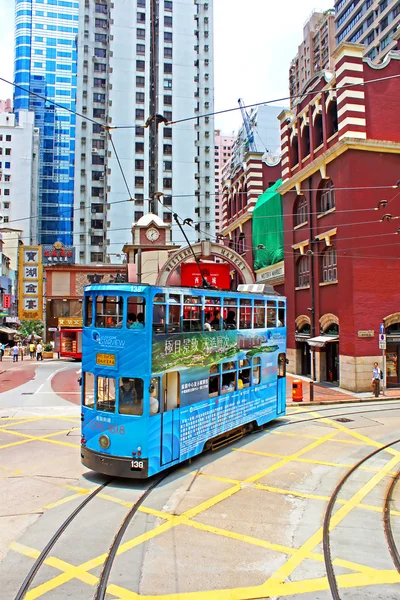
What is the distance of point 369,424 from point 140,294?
1084 cm

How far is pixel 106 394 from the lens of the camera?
10.1m

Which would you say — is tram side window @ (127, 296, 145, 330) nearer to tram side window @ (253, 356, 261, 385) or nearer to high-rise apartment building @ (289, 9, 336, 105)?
tram side window @ (253, 356, 261, 385)

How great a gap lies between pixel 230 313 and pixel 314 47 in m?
98.1

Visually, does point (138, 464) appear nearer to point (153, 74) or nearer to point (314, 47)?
point (153, 74)

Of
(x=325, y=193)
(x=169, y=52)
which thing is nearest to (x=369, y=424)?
(x=325, y=193)

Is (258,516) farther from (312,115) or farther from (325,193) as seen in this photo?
(312,115)

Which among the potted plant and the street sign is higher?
the street sign

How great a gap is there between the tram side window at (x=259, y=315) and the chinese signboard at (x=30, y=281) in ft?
108

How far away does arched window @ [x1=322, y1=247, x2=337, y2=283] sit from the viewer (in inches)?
1025

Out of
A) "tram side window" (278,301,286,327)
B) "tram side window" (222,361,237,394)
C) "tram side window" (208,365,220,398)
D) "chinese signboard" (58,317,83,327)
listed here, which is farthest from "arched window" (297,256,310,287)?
"chinese signboard" (58,317,83,327)

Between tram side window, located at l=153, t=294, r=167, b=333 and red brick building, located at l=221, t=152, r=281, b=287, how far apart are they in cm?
2780

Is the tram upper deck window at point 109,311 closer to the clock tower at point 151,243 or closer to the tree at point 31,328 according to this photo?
the clock tower at point 151,243

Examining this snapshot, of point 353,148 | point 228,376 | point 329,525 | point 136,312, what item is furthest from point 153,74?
point 329,525

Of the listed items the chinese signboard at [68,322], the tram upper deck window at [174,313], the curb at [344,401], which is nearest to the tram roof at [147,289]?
the tram upper deck window at [174,313]
